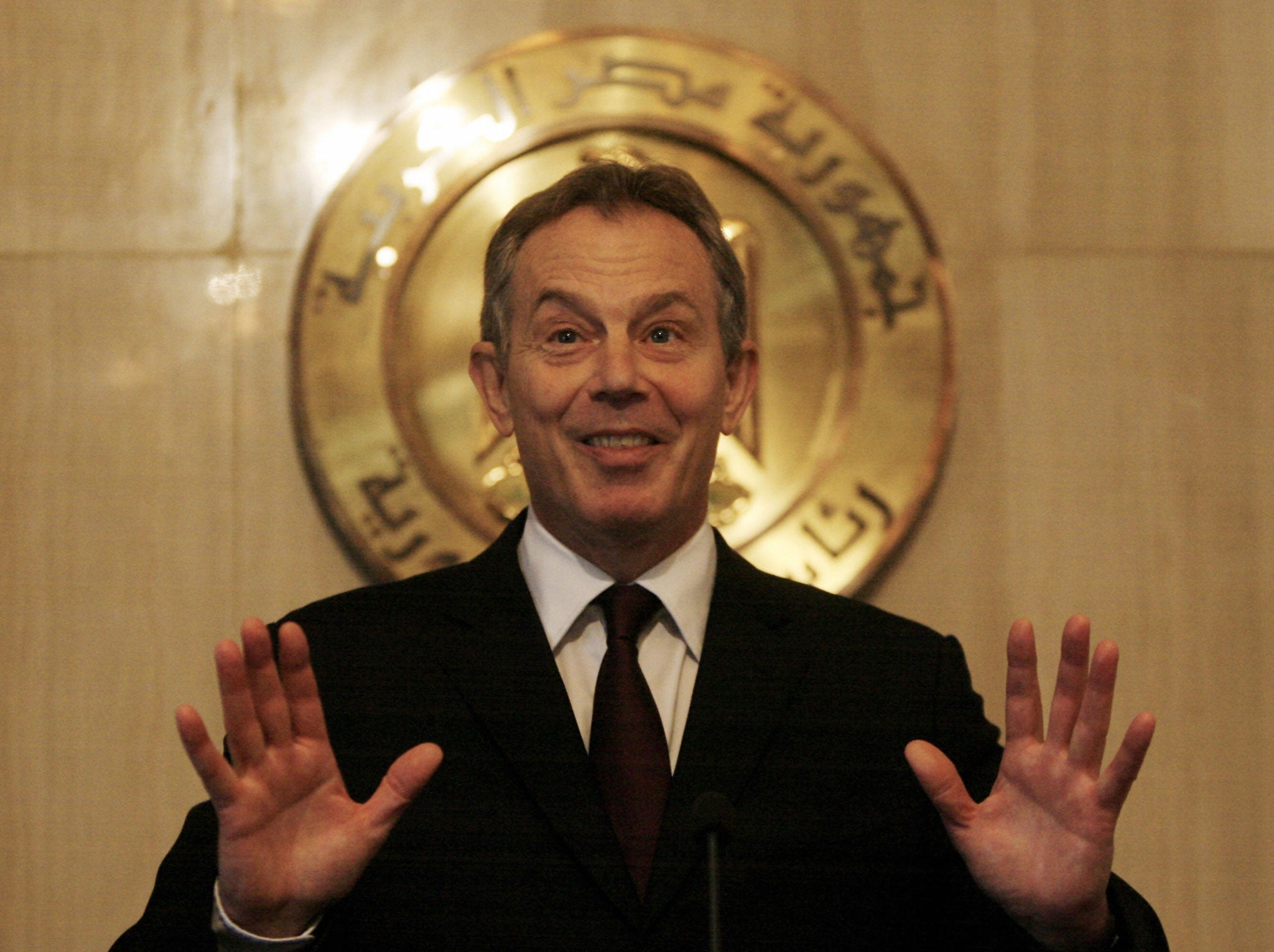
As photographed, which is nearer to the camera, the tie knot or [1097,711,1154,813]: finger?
[1097,711,1154,813]: finger

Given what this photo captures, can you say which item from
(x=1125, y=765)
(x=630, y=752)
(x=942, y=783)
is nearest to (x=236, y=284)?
(x=630, y=752)

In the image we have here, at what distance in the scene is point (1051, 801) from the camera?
53.2 inches

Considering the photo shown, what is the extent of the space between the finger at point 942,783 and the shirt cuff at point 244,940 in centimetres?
63

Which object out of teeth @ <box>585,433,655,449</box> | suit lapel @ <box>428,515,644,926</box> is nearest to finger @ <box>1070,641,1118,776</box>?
suit lapel @ <box>428,515,644,926</box>

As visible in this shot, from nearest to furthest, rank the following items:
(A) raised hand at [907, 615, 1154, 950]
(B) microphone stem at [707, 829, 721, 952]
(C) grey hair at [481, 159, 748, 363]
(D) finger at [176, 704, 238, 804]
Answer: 1. (B) microphone stem at [707, 829, 721, 952]
2. (D) finger at [176, 704, 238, 804]
3. (A) raised hand at [907, 615, 1154, 950]
4. (C) grey hair at [481, 159, 748, 363]

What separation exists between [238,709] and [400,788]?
176mm

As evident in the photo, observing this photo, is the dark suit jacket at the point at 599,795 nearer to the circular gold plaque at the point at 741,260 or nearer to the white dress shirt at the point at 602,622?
the white dress shirt at the point at 602,622

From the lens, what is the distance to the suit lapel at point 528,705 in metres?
1.48

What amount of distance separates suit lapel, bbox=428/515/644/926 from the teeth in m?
0.20

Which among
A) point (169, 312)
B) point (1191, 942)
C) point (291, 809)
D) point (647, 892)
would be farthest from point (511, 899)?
point (1191, 942)

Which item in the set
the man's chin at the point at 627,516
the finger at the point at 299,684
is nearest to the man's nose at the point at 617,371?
the man's chin at the point at 627,516

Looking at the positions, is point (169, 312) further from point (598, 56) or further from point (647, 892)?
point (647, 892)

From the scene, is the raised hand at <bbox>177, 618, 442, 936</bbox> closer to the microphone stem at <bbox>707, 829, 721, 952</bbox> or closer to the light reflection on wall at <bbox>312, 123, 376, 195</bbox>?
the microphone stem at <bbox>707, 829, 721, 952</bbox>

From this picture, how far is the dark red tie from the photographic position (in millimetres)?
1508
